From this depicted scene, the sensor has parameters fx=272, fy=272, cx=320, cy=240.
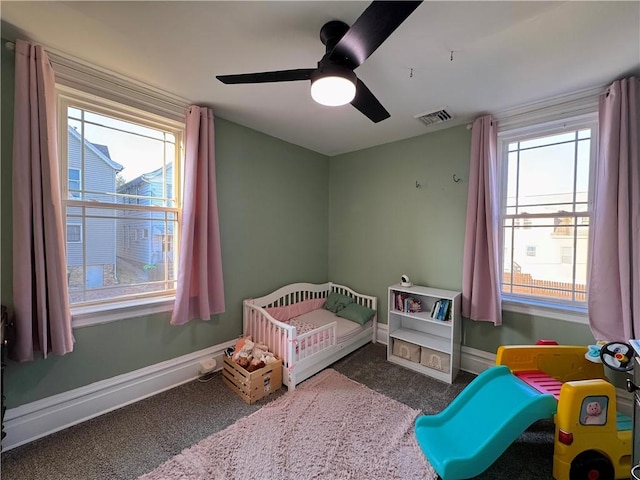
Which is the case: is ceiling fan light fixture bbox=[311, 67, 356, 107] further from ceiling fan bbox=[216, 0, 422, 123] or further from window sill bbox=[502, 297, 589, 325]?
window sill bbox=[502, 297, 589, 325]

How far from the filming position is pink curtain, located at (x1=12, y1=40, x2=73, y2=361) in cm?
157

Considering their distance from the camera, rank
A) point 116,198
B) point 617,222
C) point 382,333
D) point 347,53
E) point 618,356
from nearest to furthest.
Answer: point 347,53
point 618,356
point 617,222
point 116,198
point 382,333

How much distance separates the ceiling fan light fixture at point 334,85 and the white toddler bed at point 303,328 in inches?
69.2

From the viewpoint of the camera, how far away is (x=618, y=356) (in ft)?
5.19

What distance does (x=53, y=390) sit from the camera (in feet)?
5.92

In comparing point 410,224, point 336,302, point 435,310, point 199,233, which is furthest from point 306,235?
point 435,310

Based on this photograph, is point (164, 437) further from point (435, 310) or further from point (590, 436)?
point (590, 436)

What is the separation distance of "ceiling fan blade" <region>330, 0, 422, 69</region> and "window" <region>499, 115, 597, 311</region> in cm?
196

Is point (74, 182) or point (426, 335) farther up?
point (74, 182)

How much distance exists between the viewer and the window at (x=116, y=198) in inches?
76.5

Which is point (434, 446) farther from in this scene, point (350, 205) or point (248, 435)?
point (350, 205)

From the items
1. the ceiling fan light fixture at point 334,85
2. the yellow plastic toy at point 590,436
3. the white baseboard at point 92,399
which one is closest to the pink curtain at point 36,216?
the white baseboard at point 92,399

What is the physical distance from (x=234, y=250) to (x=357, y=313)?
1565 mm

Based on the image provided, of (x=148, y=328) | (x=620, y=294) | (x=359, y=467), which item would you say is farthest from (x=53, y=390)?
(x=620, y=294)
